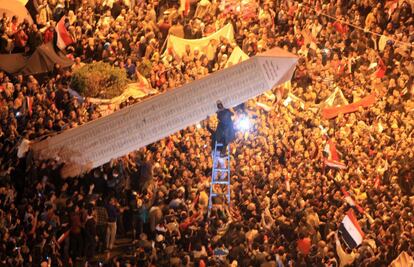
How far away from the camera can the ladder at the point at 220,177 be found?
29734 mm

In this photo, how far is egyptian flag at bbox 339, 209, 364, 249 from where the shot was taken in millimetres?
28719

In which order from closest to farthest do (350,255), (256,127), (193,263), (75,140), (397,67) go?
(193,263), (350,255), (75,140), (256,127), (397,67)

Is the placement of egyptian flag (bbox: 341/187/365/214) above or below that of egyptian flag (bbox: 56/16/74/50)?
below

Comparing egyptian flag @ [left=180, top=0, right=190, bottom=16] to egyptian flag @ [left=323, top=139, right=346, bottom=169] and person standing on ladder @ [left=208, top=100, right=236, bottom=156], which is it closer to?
egyptian flag @ [left=323, top=139, right=346, bottom=169]

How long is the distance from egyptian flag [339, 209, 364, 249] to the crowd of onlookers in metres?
0.22

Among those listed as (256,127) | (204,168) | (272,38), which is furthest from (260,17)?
(204,168)

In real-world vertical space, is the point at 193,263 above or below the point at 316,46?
above

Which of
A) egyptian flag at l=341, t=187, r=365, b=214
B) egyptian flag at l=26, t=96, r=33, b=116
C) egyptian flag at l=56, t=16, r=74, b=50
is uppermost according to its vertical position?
egyptian flag at l=26, t=96, r=33, b=116

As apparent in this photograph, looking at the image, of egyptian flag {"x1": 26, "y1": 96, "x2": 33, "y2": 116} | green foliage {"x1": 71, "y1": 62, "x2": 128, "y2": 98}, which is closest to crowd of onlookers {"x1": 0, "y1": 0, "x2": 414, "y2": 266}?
egyptian flag {"x1": 26, "y1": 96, "x2": 33, "y2": 116}

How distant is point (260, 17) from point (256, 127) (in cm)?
622

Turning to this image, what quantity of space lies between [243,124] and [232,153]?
136 cm

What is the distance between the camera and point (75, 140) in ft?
99.8

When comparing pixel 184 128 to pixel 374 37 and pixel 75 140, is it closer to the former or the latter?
pixel 75 140

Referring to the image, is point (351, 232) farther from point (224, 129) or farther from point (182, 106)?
point (182, 106)
